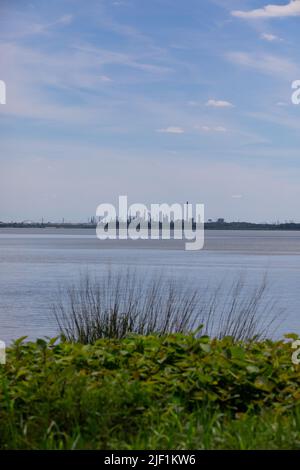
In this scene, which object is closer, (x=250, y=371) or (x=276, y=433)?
(x=276, y=433)

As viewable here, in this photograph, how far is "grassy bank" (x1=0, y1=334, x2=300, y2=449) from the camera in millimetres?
2990

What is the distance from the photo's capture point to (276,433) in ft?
9.87

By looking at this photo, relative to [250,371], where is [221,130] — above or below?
above

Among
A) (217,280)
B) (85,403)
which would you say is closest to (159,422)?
(85,403)

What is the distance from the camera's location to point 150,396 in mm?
3350

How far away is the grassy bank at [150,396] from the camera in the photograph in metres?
2.99

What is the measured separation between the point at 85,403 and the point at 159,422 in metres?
0.33

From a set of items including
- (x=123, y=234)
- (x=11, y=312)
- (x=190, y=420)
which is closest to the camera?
(x=190, y=420)

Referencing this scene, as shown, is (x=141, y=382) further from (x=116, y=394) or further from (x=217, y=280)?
(x=217, y=280)

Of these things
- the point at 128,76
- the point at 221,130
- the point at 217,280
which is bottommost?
the point at 217,280

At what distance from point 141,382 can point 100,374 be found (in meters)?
0.23
